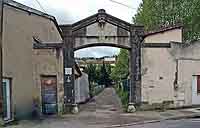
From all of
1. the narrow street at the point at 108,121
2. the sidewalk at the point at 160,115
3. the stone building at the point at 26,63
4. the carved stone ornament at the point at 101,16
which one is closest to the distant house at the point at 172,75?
the sidewalk at the point at 160,115

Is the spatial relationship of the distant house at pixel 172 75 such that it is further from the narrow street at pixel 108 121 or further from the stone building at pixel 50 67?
the narrow street at pixel 108 121

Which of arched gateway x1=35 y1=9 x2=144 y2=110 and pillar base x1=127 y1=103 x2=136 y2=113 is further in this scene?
arched gateway x1=35 y1=9 x2=144 y2=110

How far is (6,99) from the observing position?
16547 mm

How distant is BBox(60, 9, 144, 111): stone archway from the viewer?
69.3 ft

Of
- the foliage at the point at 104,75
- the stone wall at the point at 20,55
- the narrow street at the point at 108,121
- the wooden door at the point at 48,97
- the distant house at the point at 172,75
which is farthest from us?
the foliage at the point at 104,75

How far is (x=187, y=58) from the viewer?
2256cm

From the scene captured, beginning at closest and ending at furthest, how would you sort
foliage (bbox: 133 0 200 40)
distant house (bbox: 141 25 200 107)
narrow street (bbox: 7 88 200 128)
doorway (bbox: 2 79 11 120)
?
narrow street (bbox: 7 88 200 128), doorway (bbox: 2 79 11 120), distant house (bbox: 141 25 200 107), foliage (bbox: 133 0 200 40)

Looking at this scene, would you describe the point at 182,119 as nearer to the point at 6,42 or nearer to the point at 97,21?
the point at 97,21

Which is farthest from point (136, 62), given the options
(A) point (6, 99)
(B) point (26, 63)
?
(A) point (6, 99)

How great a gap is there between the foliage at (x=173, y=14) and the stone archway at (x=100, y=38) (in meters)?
10.6

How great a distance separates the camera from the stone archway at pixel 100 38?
21.1 meters

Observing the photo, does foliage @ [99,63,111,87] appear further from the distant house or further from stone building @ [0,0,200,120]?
the distant house

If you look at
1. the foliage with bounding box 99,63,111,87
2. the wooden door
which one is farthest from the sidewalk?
the foliage with bounding box 99,63,111,87

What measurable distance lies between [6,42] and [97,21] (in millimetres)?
6407
